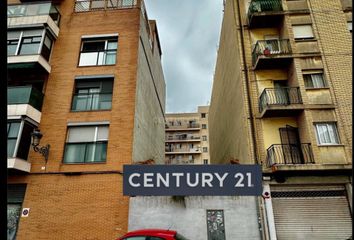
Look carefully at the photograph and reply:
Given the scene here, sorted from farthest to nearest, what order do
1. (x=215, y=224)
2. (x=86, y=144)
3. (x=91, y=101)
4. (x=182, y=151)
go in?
(x=182, y=151), (x=91, y=101), (x=86, y=144), (x=215, y=224)

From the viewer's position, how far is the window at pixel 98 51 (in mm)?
14852

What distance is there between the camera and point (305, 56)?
13.7 meters

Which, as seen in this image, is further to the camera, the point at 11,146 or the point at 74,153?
the point at 74,153

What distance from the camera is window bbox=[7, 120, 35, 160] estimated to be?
11727 mm

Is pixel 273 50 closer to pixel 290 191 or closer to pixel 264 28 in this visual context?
pixel 264 28

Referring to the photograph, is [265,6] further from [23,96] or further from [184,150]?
[184,150]

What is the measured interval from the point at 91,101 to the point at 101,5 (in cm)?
724

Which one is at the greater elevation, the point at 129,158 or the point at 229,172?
the point at 129,158

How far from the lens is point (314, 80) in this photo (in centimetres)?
1350

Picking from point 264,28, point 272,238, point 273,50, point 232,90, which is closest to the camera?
point 272,238

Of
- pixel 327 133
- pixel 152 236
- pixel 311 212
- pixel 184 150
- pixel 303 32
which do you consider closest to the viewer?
pixel 152 236

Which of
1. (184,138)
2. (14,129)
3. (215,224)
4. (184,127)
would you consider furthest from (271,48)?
(184,127)

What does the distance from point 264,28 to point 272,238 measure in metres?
11.8

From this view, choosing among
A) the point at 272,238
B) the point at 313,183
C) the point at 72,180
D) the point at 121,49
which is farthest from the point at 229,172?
the point at 121,49
